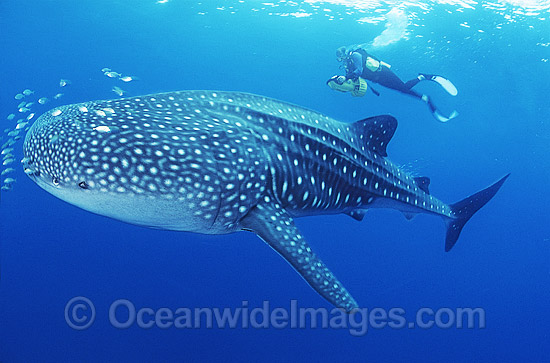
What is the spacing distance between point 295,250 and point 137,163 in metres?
1.51

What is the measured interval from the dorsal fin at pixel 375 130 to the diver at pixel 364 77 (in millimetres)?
4753

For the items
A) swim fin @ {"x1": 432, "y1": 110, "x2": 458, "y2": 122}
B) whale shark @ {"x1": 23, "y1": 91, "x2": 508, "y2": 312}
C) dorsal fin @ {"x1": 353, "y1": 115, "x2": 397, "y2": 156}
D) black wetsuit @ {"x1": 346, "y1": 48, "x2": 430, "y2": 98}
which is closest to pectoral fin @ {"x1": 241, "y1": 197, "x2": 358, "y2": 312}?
whale shark @ {"x1": 23, "y1": 91, "x2": 508, "y2": 312}

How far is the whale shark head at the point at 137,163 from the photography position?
9.57 feet

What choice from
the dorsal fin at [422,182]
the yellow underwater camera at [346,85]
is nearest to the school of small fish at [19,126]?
the yellow underwater camera at [346,85]

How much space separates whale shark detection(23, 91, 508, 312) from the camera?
2.96 meters

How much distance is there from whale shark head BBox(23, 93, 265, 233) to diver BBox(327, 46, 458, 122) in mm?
6966

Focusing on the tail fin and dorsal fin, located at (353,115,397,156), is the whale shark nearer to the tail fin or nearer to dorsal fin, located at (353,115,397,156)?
dorsal fin, located at (353,115,397,156)

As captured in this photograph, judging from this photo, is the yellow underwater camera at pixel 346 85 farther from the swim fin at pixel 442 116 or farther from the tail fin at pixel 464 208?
the tail fin at pixel 464 208

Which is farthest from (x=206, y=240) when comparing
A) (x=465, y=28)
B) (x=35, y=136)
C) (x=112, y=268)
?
(x=465, y=28)

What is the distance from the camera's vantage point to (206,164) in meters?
3.30

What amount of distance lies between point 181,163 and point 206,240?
159 cm

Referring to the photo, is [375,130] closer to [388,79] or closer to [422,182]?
[422,182]

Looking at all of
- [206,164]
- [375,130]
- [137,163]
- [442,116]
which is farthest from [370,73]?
[137,163]

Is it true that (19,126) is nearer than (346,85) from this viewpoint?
Yes
